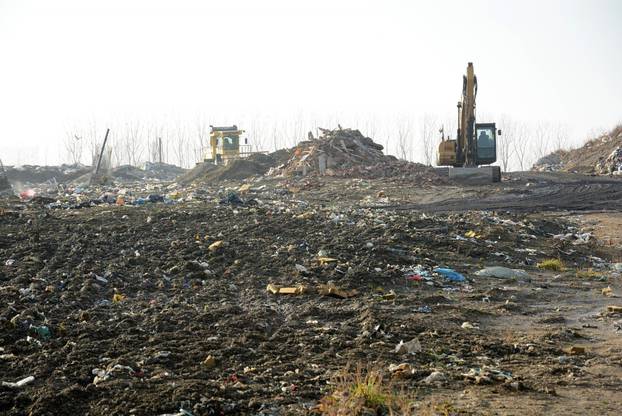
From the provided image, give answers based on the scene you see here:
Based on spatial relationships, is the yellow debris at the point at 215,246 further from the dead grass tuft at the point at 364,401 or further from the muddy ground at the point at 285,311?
the dead grass tuft at the point at 364,401

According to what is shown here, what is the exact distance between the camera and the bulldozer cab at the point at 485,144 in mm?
22703

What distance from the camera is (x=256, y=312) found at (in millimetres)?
6738

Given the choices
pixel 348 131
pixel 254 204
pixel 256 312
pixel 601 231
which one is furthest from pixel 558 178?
pixel 256 312

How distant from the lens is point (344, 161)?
24.9m

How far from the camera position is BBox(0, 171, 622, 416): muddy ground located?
14.8 feet

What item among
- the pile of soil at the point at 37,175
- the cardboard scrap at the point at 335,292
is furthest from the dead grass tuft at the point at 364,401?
the pile of soil at the point at 37,175

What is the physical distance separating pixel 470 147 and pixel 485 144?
2.07 ft

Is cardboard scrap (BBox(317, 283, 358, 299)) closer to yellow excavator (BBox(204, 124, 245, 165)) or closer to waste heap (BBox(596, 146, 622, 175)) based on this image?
waste heap (BBox(596, 146, 622, 175))

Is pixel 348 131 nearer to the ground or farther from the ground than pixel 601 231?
farther from the ground

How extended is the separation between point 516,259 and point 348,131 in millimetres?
17848

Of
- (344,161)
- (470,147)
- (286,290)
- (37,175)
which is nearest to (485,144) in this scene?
(470,147)

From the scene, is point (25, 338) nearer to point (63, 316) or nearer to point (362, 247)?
point (63, 316)

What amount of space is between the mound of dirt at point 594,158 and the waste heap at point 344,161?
336 inches

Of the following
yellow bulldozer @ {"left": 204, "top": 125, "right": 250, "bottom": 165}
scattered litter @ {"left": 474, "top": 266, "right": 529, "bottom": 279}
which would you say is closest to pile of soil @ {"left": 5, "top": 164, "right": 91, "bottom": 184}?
yellow bulldozer @ {"left": 204, "top": 125, "right": 250, "bottom": 165}
